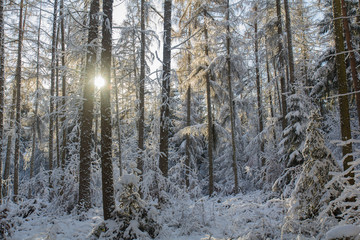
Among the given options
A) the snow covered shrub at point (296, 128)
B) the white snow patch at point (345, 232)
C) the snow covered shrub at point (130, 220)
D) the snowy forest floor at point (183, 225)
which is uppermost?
the snow covered shrub at point (296, 128)

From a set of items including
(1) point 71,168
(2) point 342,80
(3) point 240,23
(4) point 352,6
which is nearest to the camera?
(2) point 342,80

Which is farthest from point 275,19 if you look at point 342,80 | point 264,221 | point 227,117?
Answer: point 264,221

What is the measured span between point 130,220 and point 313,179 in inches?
196

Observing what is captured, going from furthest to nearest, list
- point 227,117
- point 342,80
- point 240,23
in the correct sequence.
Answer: point 227,117, point 240,23, point 342,80

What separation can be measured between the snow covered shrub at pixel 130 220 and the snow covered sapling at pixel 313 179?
12.2 feet

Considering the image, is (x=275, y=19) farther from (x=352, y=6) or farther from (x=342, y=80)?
(x=342, y=80)

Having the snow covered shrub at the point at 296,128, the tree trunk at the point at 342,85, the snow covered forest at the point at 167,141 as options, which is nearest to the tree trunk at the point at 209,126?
the snow covered forest at the point at 167,141

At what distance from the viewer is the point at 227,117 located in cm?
2081

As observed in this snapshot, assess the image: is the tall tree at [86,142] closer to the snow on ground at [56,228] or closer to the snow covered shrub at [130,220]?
the snow on ground at [56,228]

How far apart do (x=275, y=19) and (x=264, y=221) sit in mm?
11561

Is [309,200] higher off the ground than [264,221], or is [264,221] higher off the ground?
[309,200]

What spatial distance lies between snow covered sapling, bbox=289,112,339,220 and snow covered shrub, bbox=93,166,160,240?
12.2 ft

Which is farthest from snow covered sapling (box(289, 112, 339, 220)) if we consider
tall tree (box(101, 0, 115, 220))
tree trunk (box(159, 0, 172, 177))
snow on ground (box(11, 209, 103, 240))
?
snow on ground (box(11, 209, 103, 240))

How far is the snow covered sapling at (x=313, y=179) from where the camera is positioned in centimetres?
634
